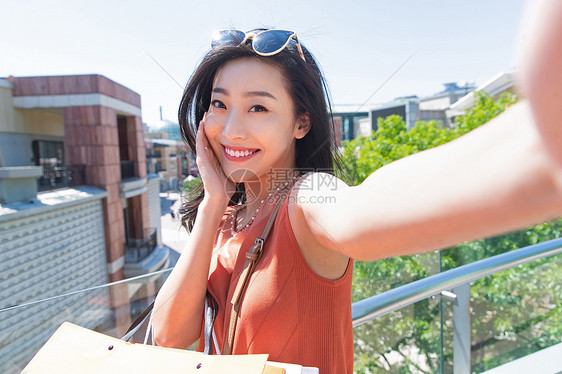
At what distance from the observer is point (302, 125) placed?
108cm

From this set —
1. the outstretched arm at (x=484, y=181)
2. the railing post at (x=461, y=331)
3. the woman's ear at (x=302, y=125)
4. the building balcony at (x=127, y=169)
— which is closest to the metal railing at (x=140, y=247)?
the building balcony at (x=127, y=169)

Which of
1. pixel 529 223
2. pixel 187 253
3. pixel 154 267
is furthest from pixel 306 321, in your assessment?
pixel 154 267

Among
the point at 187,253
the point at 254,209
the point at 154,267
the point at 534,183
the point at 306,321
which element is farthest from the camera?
the point at 154,267

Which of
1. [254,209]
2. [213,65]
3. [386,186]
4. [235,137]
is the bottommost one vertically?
[254,209]

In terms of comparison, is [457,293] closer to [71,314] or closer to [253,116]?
[253,116]

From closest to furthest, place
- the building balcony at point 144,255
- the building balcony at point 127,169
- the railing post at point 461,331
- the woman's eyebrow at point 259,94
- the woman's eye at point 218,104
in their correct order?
the woman's eyebrow at point 259,94 → the woman's eye at point 218,104 → the railing post at point 461,331 → the building balcony at point 144,255 → the building balcony at point 127,169

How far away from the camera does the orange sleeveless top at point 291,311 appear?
2.30 ft

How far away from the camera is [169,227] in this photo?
22.0m

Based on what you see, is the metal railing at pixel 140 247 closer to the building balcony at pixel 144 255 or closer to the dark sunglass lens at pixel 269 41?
the building balcony at pixel 144 255

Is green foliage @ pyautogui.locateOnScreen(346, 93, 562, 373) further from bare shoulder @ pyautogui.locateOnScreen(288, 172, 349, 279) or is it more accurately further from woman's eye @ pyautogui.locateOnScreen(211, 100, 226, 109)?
bare shoulder @ pyautogui.locateOnScreen(288, 172, 349, 279)

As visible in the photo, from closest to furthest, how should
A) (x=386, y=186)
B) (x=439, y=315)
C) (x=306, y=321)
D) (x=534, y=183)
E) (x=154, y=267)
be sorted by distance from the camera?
(x=534, y=183) → (x=386, y=186) → (x=306, y=321) → (x=439, y=315) → (x=154, y=267)

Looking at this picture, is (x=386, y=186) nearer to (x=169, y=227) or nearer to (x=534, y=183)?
(x=534, y=183)

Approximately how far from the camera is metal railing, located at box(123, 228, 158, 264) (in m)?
10.6

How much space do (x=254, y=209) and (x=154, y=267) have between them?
1179cm
